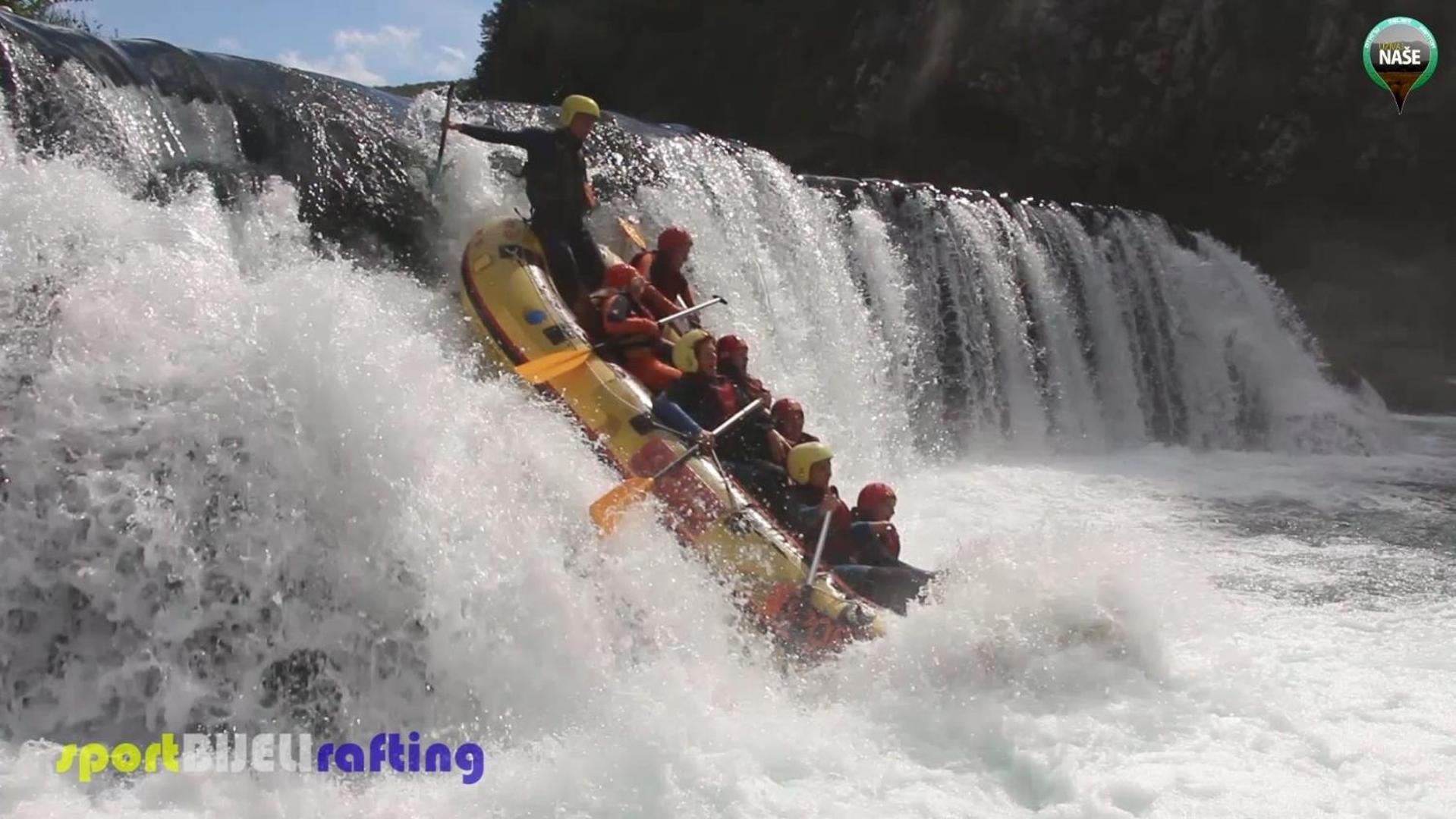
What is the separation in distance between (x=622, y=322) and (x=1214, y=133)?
572 inches

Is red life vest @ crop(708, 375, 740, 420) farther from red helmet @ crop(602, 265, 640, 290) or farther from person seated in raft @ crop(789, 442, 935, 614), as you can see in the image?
red helmet @ crop(602, 265, 640, 290)

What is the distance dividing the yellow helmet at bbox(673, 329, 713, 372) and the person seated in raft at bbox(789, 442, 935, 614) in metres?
0.72

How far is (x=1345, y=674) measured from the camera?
4766 millimetres

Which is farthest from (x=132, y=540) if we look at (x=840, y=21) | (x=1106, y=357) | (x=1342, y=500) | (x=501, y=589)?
(x=840, y=21)

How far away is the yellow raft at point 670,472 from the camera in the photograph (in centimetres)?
459

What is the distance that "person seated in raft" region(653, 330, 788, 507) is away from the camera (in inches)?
210

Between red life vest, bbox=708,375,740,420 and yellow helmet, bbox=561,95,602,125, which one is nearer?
red life vest, bbox=708,375,740,420

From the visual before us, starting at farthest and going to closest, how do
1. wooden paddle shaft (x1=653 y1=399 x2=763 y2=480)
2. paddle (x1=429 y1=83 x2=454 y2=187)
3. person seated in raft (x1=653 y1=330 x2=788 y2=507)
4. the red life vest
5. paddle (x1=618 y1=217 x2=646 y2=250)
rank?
1. paddle (x1=618 y1=217 x2=646 y2=250)
2. paddle (x1=429 y1=83 x2=454 y2=187)
3. the red life vest
4. person seated in raft (x1=653 y1=330 x2=788 y2=507)
5. wooden paddle shaft (x1=653 y1=399 x2=763 y2=480)

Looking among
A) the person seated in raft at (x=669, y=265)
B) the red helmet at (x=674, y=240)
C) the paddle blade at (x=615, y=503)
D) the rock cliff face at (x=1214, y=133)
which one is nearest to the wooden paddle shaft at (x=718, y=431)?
the paddle blade at (x=615, y=503)

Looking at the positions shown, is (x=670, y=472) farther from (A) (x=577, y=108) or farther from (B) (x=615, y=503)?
(A) (x=577, y=108)

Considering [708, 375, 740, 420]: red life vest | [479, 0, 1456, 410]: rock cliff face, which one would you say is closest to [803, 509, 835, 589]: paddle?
[708, 375, 740, 420]: red life vest

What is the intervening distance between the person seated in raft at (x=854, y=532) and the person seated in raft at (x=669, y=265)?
6.78 ft

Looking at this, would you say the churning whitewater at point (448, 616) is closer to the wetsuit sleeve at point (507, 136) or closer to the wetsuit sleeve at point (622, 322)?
the wetsuit sleeve at point (622, 322)

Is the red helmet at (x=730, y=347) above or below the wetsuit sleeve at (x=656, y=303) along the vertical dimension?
below
